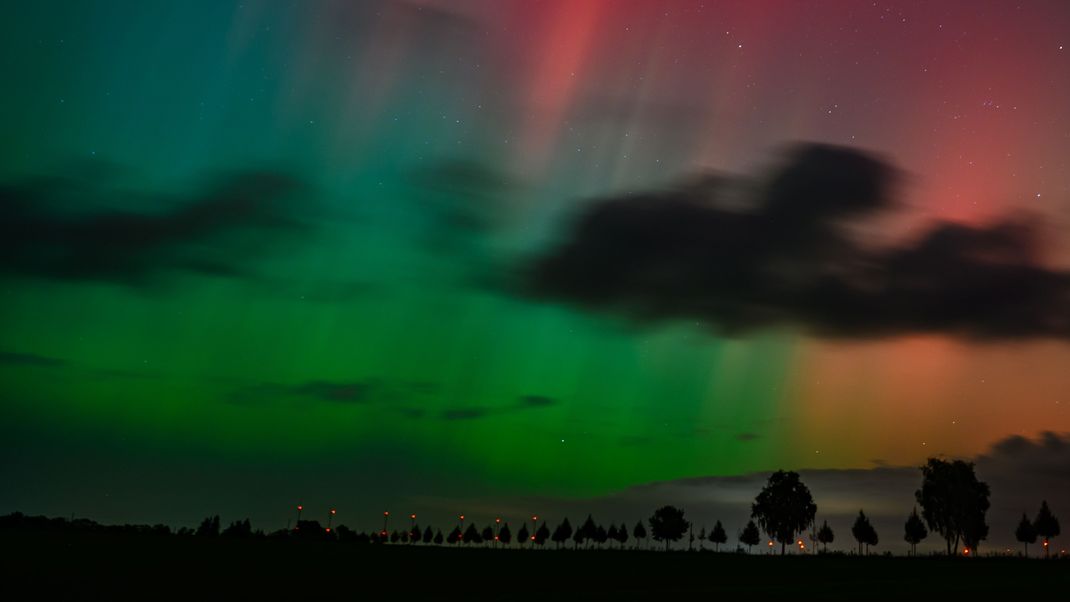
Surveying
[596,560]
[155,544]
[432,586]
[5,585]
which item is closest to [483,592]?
[432,586]

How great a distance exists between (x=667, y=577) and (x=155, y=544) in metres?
67.6

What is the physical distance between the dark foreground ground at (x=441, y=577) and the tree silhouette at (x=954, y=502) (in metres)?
85.3

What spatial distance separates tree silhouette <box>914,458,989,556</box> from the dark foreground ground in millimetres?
85255

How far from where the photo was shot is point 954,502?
19438 centimetres

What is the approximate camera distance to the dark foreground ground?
207 ft

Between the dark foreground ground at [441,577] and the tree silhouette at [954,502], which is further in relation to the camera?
the tree silhouette at [954,502]

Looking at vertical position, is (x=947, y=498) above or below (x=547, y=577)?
above

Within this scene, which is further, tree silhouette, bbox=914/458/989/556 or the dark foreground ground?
tree silhouette, bbox=914/458/989/556

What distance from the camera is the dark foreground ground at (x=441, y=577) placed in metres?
63.1

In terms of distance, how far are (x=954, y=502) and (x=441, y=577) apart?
15028cm

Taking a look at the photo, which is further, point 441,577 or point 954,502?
point 954,502

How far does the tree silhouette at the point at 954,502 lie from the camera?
193 metres

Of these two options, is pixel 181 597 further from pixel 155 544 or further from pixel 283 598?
pixel 155 544

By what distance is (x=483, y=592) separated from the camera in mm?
68188
